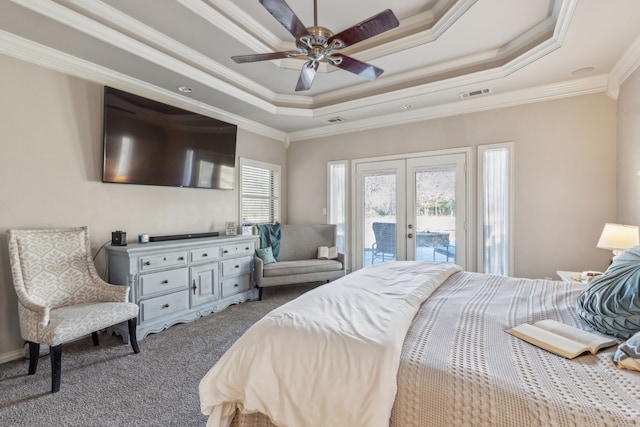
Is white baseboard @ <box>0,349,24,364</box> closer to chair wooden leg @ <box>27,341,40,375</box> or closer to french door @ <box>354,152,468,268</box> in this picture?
chair wooden leg @ <box>27,341,40,375</box>

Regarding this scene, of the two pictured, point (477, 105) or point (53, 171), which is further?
point (477, 105)

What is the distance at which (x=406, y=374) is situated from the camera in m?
1.14

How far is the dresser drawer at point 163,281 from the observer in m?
2.99

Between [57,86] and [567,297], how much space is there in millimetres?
4595

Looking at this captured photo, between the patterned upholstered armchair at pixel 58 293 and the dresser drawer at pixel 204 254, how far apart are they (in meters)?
0.83

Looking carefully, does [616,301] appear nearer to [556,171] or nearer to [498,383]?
[498,383]

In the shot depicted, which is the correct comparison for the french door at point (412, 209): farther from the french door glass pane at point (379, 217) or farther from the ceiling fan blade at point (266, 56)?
the ceiling fan blade at point (266, 56)

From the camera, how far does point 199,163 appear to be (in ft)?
13.1

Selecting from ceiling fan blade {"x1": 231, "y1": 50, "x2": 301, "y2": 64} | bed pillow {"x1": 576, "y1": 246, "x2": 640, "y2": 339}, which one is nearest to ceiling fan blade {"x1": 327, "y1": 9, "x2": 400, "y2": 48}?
ceiling fan blade {"x1": 231, "y1": 50, "x2": 301, "y2": 64}

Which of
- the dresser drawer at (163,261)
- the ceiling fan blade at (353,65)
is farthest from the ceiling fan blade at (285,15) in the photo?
the dresser drawer at (163,261)

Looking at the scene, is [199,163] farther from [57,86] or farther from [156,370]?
[156,370]

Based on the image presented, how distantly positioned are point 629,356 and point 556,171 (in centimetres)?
323

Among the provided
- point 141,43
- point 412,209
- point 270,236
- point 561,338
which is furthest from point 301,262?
point 561,338

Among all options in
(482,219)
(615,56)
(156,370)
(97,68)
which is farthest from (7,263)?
(615,56)
